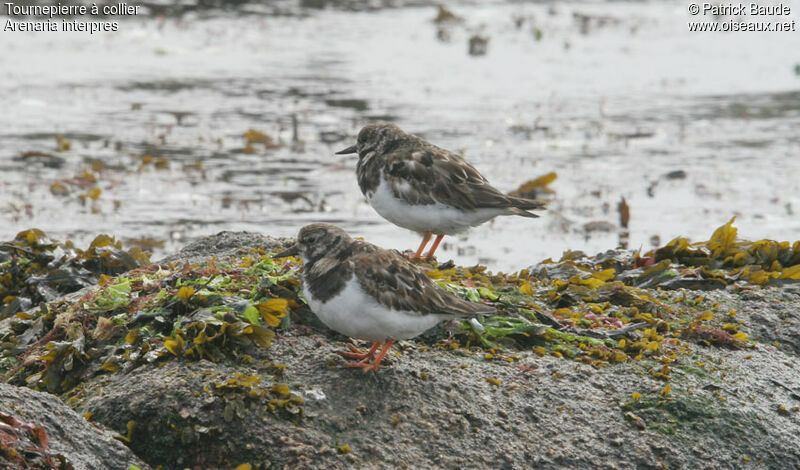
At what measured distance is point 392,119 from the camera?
1248 cm

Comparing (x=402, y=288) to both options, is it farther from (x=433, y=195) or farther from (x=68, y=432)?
(x=433, y=195)

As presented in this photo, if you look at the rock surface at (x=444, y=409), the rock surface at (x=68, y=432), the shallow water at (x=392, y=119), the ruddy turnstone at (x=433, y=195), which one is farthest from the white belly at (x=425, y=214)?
the rock surface at (x=68, y=432)

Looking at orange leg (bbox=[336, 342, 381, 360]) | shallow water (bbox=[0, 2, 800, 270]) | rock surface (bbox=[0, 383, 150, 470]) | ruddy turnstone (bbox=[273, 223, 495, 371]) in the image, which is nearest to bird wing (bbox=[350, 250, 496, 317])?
ruddy turnstone (bbox=[273, 223, 495, 371])

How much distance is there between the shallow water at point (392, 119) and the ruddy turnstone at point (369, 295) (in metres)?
3.83

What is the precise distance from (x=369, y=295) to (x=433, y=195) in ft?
7.33

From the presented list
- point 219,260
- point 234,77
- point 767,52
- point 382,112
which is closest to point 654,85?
point 767,52

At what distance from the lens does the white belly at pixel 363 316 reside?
4109 millimetres

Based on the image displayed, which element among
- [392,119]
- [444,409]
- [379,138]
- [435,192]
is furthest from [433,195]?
[392,119]

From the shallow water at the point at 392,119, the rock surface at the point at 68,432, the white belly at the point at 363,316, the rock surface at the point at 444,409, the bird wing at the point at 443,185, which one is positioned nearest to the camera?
the rock surface at the point at 68,432

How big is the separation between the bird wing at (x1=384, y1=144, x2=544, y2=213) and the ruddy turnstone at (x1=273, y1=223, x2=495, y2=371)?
1850mm

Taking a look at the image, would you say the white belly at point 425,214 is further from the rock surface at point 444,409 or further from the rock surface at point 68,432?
the rock surface at point 68,432

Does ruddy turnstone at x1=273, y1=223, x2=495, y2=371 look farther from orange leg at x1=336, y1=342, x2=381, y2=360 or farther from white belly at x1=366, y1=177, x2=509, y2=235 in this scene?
white belly at x1=366, y1=177, x2=509, y2=235

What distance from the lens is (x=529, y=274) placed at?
20.5ft

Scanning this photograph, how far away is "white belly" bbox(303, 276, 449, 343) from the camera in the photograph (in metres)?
4.11
